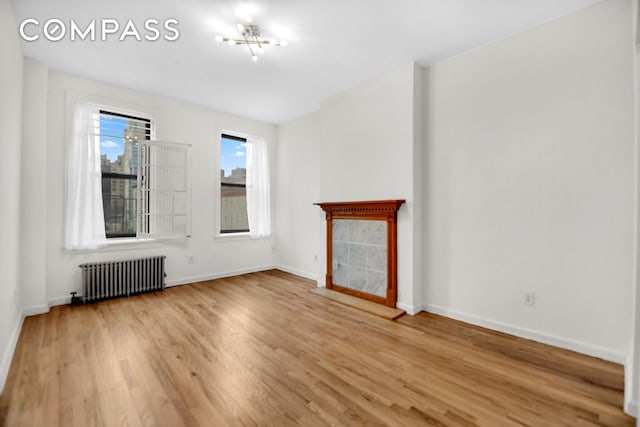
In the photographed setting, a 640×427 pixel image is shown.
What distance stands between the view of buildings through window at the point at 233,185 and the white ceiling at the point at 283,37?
119 centimetres

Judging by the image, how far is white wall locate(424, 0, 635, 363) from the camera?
2.16m

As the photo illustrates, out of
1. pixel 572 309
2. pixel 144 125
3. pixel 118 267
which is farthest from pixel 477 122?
pixel 118 267

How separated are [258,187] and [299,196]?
2.71 ft

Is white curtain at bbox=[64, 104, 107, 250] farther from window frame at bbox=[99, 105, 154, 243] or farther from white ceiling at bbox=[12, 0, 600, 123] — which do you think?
white ceiling at bbox=[12, 0, 600, 123]

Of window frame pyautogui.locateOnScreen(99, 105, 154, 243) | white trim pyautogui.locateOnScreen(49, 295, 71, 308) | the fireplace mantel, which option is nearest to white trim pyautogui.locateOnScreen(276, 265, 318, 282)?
the fireplace mantel

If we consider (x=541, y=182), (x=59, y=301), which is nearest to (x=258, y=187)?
(x=59, y=301)

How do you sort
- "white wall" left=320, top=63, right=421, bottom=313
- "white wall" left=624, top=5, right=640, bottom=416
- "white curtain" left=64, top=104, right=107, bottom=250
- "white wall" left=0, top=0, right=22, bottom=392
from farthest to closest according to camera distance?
"white curtain" left=64, top=104, right=107, bottom=250
"white wall" left=320, top=63, right=421, bottom=313
"white wall" left=0, top=0, right=22, bottom=392
"white wall" left=624, top=5, right=640, bottom=416

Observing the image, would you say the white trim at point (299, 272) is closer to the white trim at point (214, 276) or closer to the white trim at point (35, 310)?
the white trim at point (214, 276)

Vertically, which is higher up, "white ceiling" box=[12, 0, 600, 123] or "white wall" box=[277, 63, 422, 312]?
"white ceiling" box=[12, 0, 600, 123]

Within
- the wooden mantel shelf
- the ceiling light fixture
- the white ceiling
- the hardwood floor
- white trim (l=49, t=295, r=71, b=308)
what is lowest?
the hardwood floor

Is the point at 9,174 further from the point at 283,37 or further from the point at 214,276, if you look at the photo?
the point at 214,276

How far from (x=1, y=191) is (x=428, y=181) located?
3857 mm

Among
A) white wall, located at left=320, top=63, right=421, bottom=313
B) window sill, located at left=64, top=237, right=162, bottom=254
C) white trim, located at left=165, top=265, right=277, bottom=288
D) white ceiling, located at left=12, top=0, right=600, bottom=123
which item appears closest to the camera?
white ceiling, located at left=12, top=0, right=600, bottom=123

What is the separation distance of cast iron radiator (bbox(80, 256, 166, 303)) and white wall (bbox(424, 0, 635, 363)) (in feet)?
12.4
